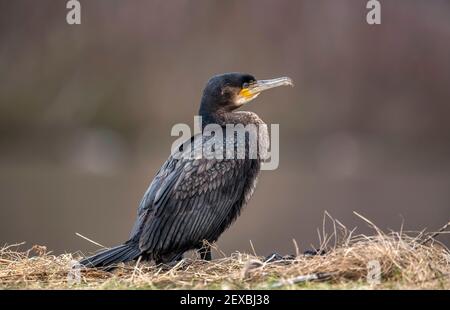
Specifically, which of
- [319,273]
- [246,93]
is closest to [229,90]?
[246,93]

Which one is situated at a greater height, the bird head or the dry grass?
the bird head

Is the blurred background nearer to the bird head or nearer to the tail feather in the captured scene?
the bird head

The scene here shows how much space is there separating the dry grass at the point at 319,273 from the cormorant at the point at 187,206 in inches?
22.3

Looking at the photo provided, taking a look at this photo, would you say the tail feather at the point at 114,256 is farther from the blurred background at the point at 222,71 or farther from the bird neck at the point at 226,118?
the blurred background at the point at 222,71

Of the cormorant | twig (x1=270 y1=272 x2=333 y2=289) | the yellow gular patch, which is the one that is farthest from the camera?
the yellow gular patch

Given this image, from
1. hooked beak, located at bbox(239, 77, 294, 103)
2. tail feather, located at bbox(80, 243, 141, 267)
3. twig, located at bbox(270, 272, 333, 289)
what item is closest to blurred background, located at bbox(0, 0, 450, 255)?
hooked beak, located at bbox(239, 77, 294, 103)

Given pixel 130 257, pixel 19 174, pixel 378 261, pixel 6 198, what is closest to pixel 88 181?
pixel 19 174

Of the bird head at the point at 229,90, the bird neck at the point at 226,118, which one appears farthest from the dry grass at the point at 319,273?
the bird head at the point at 229,90

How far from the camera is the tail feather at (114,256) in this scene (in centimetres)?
600

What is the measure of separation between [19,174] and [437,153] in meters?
11.3

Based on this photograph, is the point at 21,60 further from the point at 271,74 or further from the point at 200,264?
the point at 200,264

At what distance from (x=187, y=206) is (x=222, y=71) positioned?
21275mm

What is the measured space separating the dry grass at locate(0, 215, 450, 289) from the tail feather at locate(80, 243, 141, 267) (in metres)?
0.18

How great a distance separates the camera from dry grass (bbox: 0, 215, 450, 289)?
16.4 feet
